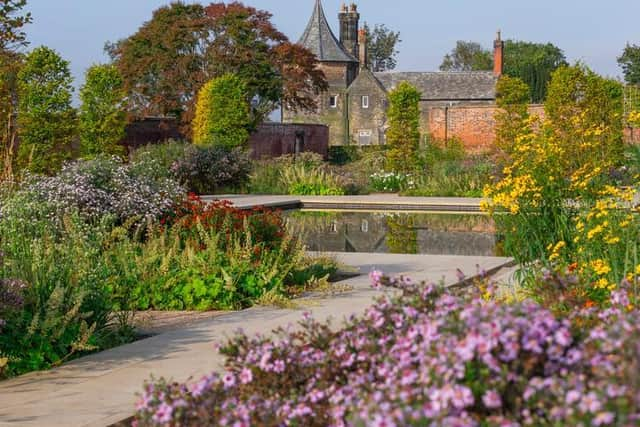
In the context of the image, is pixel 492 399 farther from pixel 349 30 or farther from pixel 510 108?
pixel 349 30

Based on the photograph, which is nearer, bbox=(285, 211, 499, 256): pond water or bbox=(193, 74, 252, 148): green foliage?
bbox=(285, 211, 499, 256): pond water

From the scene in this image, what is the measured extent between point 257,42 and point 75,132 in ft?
48.2

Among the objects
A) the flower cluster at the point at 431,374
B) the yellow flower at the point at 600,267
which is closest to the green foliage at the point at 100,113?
the yellow flower at the point at 600,267

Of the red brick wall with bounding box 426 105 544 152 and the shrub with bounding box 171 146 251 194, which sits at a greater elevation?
the red brick wall with bounding box 426 105 544 152

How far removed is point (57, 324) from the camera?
19.6 feet

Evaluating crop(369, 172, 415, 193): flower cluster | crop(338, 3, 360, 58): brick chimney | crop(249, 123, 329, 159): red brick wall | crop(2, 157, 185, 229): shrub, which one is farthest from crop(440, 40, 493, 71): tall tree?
crop(2, 157, 185, 229): shrub

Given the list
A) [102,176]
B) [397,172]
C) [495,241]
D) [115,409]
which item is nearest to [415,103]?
[397,172]

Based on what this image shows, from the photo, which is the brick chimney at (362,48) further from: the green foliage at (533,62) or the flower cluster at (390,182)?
the flower cluster at (390,182)

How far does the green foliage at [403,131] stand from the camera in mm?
29891

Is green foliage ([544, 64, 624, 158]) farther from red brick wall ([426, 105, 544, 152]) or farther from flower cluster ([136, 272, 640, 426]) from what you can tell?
flower cluster ([136, 272, 640, 426])

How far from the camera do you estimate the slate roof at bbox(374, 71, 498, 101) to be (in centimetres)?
5481

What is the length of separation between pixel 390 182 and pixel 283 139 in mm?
16833

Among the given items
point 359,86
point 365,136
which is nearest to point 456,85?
point 359,86

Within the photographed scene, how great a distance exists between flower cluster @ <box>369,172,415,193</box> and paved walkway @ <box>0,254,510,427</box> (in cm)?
1840
